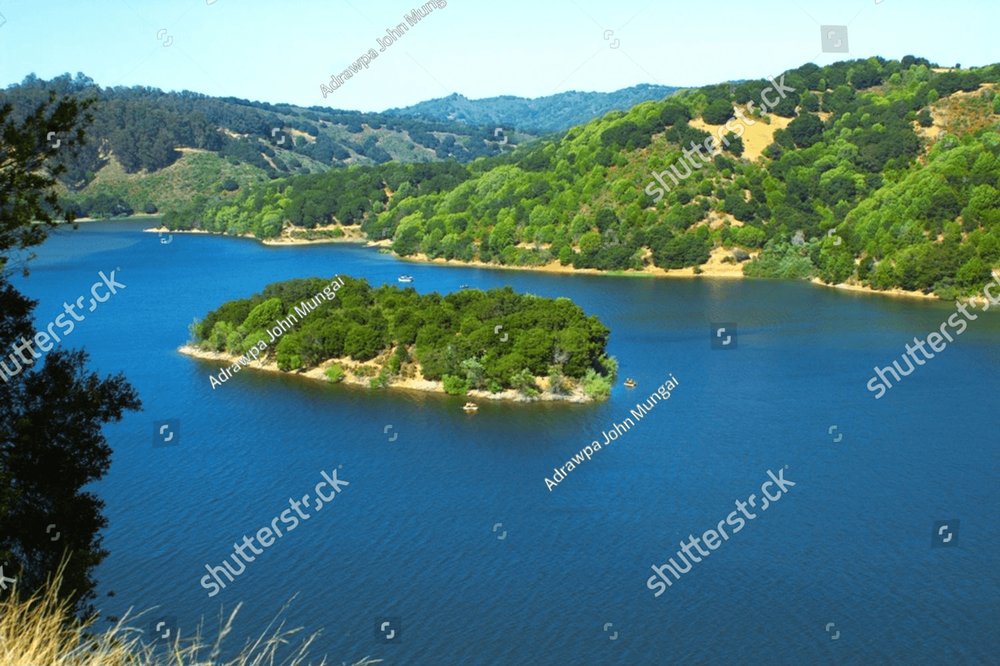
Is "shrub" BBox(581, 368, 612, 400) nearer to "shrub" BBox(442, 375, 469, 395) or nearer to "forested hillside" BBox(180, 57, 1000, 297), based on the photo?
"shrub" BBox(442, 375, 469, 395)

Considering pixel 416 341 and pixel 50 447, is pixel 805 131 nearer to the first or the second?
pixel 416 341

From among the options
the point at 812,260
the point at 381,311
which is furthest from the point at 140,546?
the point at 812,260

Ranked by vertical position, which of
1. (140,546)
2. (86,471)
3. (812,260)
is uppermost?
(86,471)

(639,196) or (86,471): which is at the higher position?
(86,471)

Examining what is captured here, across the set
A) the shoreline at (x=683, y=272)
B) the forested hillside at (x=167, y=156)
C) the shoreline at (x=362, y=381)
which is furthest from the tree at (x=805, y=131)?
the forested hillside at (x=167, y=156)

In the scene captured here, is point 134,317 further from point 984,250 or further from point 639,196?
point 984,250

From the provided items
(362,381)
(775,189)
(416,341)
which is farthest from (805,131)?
(362,381)
